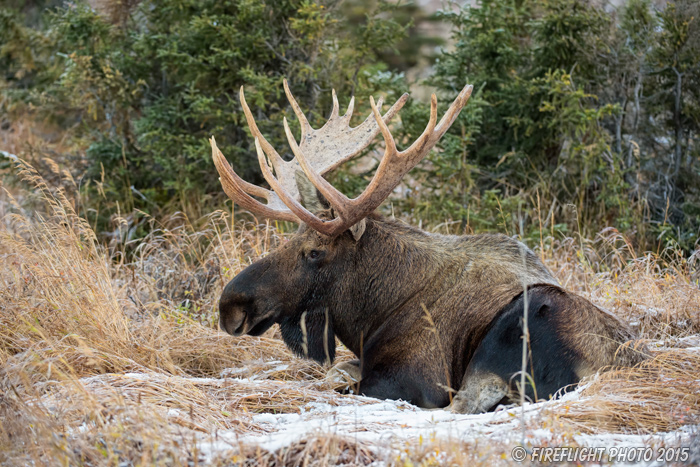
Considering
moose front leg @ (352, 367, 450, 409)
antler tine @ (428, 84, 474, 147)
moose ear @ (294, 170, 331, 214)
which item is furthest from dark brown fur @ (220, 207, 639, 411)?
antler tine @ (428, 84, 474, 147)

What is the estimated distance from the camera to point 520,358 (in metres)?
3.90

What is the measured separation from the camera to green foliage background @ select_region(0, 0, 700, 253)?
7.76m

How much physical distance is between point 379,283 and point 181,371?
53.1 inches

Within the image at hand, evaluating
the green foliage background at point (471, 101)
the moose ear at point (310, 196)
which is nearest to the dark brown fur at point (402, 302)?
the moose ear at point (310, 196)

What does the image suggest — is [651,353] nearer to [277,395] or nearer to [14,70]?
[277,395]

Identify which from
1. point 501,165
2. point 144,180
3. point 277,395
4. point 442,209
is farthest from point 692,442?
point 144,180

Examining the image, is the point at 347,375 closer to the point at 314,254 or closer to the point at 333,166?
the point at 314,254

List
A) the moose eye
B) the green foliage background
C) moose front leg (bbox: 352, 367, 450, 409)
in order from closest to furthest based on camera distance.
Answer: moose front leg (bbox: 352, 367, 450, 409), the moose eye, the green foliage background

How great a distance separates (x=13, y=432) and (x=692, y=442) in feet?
9.13

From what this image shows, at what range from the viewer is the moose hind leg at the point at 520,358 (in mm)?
3834

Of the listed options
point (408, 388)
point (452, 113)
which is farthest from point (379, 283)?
point (452, 113)

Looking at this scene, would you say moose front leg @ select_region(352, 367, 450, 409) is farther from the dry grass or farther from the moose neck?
the moose neck

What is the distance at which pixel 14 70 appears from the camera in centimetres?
1195

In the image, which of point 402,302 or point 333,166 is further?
point 333,166
